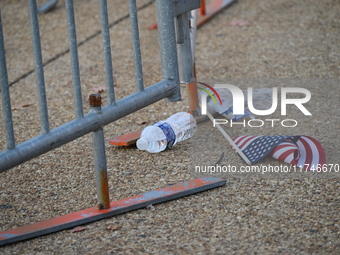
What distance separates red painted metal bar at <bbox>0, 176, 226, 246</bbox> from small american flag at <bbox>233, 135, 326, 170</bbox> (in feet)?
1.24

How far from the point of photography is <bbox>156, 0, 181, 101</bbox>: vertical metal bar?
8.49 feet

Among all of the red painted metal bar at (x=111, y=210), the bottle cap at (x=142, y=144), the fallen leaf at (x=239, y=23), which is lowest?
the red painted metal bar at (x=111, y=210)

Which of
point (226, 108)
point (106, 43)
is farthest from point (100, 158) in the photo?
point (226, 108)

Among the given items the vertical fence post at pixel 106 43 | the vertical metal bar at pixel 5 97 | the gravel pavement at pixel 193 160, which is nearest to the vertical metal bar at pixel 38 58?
the vertical metal bar at pixel 5 97

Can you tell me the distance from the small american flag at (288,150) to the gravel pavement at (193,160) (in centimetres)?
7

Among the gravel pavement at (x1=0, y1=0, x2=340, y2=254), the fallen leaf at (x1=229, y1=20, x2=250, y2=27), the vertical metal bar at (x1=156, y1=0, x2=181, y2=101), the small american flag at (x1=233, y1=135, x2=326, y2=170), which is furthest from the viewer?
the fallen leaf at (x1=229, y1=20, x2=250, y2=27)

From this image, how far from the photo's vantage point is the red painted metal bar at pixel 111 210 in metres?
2.41

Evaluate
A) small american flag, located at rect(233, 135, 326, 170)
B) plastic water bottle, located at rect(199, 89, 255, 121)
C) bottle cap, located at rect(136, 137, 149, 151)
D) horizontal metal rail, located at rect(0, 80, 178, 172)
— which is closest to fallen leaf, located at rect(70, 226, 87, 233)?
horizontal metal rail, located at rect(0, 80, 178, 172)

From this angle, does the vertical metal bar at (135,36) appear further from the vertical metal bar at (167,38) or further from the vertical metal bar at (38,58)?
the vertical metal bar at (38,58)

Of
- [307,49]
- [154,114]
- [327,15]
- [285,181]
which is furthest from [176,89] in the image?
[327,15]

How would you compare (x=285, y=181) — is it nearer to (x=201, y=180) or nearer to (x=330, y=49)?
(x=201, y=180)

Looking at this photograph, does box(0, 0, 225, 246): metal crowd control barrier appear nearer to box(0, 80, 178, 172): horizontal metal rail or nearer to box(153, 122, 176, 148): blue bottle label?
box(0, 80, 178, 172): horizontal metal rail

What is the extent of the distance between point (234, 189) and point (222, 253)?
595 millimetres

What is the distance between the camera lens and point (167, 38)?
103 inches
